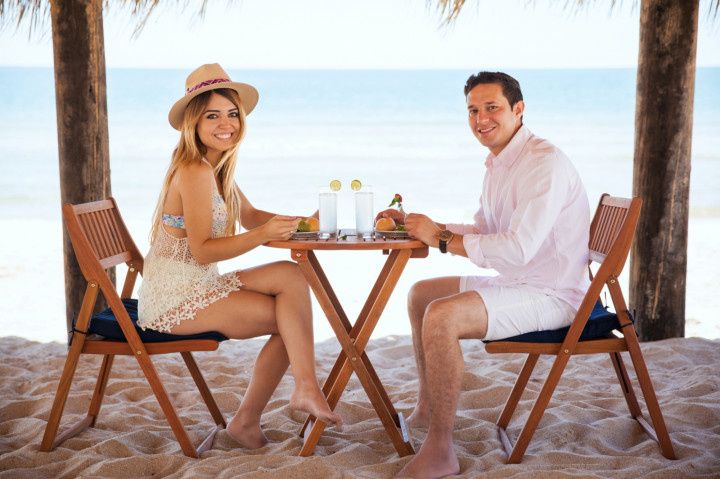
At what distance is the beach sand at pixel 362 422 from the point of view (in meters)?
3.05

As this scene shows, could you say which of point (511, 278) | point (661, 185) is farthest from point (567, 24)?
point (511, 278)

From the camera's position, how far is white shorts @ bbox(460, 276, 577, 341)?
307cm

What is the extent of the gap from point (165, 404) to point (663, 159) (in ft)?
10.1

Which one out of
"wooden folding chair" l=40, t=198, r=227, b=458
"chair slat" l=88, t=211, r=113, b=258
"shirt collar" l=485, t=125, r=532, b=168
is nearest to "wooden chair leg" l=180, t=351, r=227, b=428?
"wooden folding chair" l=40, t=198, r=227, b=458

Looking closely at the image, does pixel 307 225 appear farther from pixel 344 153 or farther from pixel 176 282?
pixel 344 153

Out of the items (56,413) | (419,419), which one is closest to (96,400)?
(56,413)

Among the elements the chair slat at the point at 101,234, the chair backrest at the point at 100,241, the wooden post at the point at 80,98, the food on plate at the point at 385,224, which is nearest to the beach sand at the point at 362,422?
the chair backrest at the point at 100,241

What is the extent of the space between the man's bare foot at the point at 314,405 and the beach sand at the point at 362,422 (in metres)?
0.15

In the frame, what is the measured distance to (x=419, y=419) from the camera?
3.63 metres

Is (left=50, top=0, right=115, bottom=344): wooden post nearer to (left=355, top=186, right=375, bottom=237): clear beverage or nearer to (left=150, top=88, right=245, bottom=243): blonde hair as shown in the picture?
(left=150, top=88, right=245, bottom=243): blonde hair

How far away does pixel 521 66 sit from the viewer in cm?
2647

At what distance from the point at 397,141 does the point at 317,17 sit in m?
5.23

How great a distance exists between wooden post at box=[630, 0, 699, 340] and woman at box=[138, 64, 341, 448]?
246cm

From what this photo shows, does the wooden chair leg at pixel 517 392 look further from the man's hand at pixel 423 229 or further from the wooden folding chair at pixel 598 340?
the man's hand at pixel 423 229
